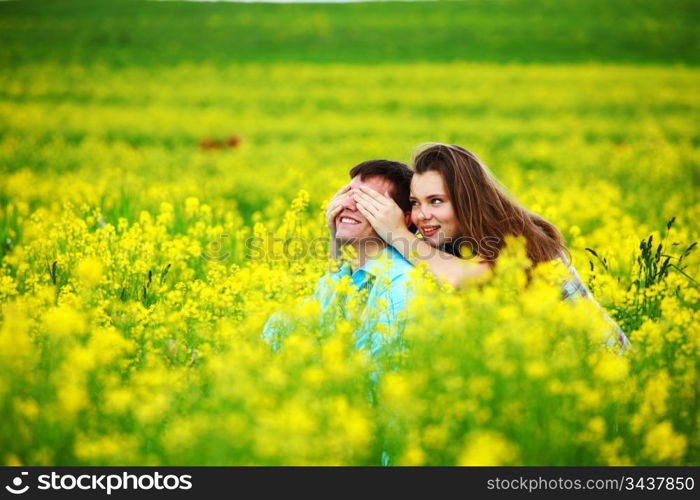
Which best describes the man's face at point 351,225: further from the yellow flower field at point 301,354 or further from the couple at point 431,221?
the yellow flower field at point 301,354

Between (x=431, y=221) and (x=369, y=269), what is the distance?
524mm

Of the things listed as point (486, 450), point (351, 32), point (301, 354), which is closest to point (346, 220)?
point (301, 354)

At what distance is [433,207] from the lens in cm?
432

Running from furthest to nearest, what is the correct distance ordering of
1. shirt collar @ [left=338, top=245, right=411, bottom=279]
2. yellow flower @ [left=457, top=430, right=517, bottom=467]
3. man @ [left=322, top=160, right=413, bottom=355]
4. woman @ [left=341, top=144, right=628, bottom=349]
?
1. woman @ [left=341, top=144, right=628, bottom=349]
2. shirt collar @ [left=338, top=245, right=411, bottom=279]
3. man @ [left=322, top=160, right=413, bottom=355]
4. yellow flower @ [left=457, top=430, right=517, bottom=467]

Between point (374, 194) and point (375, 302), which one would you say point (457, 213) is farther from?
point (375, 302)

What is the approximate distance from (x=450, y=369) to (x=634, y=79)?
28.9m

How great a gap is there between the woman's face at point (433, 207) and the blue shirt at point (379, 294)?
27 cm

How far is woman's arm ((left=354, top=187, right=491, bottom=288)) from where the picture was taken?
4016mm

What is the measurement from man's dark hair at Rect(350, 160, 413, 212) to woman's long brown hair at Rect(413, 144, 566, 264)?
12 cm

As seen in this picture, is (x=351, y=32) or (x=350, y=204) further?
(x=351, y=32)

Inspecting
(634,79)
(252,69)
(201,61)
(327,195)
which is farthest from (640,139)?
(201,61)

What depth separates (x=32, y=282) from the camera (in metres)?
4.26

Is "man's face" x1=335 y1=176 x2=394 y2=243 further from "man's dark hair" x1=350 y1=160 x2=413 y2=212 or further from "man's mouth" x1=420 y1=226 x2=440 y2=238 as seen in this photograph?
"man's mouth" x1=420 y1=226 x2=440 y2=238

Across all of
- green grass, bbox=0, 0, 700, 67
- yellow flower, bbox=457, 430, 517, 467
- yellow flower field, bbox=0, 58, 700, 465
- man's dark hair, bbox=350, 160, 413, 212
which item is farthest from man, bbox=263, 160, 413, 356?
green grass, bbox=0, 0, 700, 67
